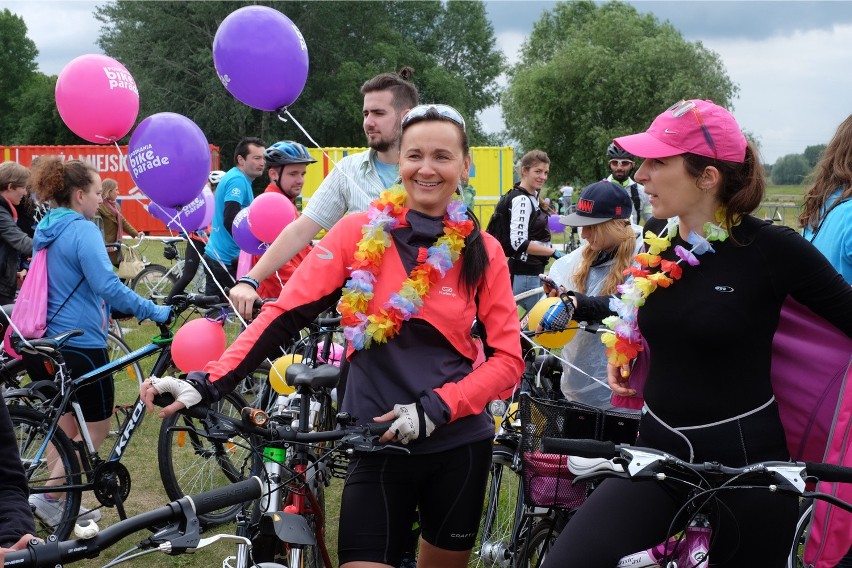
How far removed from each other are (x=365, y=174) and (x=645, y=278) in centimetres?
165

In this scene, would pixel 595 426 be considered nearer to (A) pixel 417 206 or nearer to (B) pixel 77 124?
(A) pixel 417 206

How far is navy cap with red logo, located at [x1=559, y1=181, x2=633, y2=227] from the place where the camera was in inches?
171

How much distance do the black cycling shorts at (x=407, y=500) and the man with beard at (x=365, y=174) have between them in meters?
1.31

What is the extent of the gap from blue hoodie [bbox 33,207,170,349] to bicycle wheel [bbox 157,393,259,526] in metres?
0.68

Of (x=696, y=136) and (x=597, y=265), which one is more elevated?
(x=696, y=136)

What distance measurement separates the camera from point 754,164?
2.89m

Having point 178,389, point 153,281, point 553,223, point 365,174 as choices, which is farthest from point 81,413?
point 153,281

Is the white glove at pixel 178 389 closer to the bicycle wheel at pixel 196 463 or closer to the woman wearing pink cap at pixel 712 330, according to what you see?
the woman wearing pink cap at pixel 712 330

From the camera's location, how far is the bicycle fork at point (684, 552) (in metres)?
2.64

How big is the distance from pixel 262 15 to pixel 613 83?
41.6 meters

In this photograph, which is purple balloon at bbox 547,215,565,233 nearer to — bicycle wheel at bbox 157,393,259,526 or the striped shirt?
bicycle wheel at bbox 157,393,259,526

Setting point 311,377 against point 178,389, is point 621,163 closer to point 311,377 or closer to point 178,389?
point 311,377

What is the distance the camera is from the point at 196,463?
226 inches

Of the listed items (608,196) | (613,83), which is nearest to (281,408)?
(608,196)
